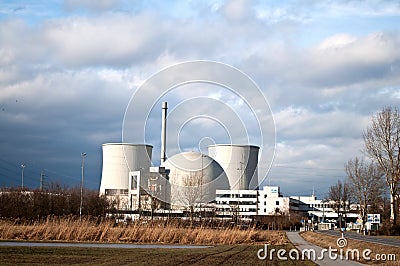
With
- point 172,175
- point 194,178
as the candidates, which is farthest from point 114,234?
point 172,175

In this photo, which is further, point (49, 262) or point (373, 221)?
point (373, 221)

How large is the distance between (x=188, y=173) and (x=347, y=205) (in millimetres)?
48544

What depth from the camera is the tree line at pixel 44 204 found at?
231 ft

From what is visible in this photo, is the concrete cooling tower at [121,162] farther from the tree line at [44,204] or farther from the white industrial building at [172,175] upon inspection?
the tree line at [44,204]

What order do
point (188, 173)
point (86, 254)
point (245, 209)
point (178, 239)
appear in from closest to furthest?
1. point (86, 254)
2. point (178, 239)
3. point (188, 173)
4. point (245, 209)

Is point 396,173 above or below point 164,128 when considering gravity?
below

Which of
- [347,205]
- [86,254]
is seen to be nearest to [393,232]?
[86,254]

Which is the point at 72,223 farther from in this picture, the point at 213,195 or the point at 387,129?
the point at 213,195

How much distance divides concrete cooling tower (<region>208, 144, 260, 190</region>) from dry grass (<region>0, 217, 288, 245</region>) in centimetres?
→ 5535

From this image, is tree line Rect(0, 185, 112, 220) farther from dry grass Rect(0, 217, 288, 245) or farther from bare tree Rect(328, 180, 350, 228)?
bare tree Rect(328, 180, 350, 228)

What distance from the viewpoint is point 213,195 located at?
10175 centimetres

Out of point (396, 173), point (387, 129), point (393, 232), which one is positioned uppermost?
point (387, 129)

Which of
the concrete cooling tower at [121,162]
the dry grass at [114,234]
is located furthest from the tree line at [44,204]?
the dry grass at [114,234]

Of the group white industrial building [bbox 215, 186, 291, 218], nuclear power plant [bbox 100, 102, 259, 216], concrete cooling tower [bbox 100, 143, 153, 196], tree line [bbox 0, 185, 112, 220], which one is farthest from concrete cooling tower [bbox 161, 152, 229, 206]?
white industrial building [bbox 215, 186, 291, 218]
